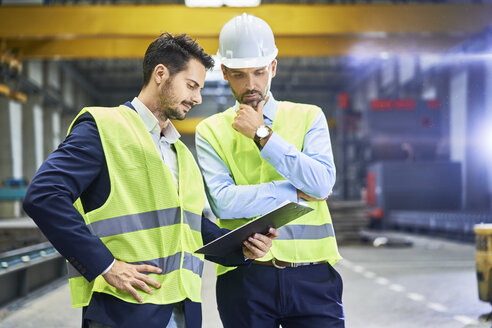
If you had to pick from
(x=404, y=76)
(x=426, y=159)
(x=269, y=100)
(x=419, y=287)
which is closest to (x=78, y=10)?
(x=419, y=287)

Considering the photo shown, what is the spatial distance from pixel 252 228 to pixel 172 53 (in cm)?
61

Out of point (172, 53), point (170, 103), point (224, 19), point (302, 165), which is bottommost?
point (302, 165)

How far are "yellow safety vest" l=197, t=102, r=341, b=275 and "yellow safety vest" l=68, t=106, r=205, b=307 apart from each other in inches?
15.6

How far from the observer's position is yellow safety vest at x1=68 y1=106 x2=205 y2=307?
5.29 feet

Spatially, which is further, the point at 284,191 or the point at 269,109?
the point at 269,109

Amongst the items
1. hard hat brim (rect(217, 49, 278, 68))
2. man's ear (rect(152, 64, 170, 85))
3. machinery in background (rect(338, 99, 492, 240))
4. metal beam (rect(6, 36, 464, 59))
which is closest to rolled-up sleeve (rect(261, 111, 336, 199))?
hard hat brim (rect(217, 49, 278, 68))

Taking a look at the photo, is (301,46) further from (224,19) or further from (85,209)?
(85,209)

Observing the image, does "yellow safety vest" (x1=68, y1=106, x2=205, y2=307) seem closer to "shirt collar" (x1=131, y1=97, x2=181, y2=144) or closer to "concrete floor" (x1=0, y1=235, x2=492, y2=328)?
"shirt collar" (x1=131, y1=97, x2=181, y2=144)

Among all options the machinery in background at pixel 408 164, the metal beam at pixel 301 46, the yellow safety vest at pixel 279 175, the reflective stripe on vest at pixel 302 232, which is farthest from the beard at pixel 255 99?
the machinery in background at pixel 408 164

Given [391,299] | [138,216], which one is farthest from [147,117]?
[391,299]

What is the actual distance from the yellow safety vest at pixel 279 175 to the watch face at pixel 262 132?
0.16m

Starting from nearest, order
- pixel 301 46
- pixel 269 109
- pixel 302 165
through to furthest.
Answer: pixel 302 165 → pixel 269 109 → pixel 301 46

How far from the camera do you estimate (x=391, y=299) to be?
720cm

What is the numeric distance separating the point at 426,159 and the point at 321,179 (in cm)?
2133
